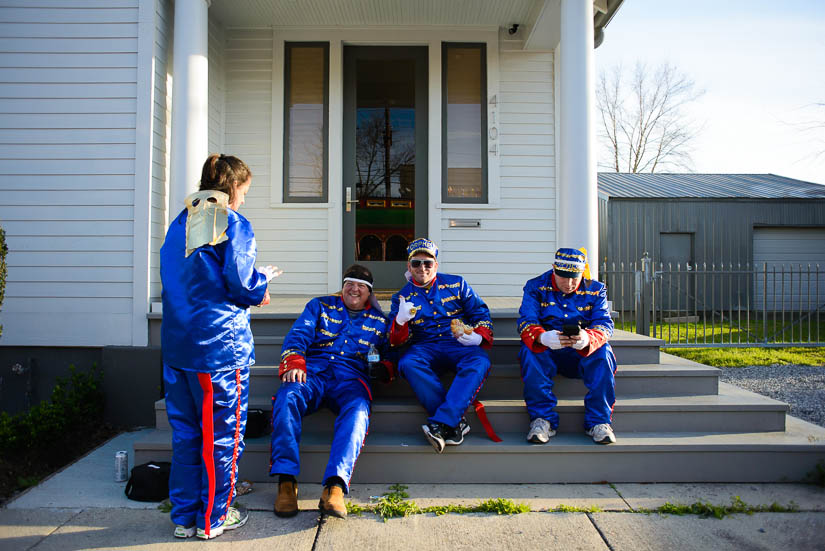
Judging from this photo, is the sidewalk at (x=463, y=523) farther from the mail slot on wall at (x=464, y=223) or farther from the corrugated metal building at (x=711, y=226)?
the corrugated metal building at (x=711, y=226)

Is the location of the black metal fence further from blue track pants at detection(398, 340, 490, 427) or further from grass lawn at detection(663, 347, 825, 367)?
blue track pants at detection(398, 340, 490, 427)

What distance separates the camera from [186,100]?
414 centimetres

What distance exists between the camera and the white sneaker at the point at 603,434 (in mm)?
2971

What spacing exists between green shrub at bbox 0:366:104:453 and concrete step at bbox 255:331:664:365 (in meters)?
1.36

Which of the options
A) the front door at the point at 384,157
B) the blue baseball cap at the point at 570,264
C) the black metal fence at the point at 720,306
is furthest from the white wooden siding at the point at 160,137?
the black metal fence at the point at 720,306

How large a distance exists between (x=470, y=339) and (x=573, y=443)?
2.72 ft

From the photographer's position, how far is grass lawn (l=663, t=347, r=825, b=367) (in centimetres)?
693

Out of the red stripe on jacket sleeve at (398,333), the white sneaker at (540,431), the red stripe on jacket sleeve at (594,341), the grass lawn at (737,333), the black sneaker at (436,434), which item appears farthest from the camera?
the grass lawn at (737,333)

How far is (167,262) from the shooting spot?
2.37 meters

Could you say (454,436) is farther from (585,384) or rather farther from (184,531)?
(184,531)

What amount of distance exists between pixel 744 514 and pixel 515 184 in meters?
3.65

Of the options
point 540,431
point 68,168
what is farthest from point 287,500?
point 68,168

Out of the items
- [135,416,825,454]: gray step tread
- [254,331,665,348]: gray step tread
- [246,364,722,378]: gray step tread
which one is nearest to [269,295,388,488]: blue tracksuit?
[135,416,825,454]: gray step tread

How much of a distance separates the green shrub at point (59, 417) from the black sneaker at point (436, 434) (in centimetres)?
256
